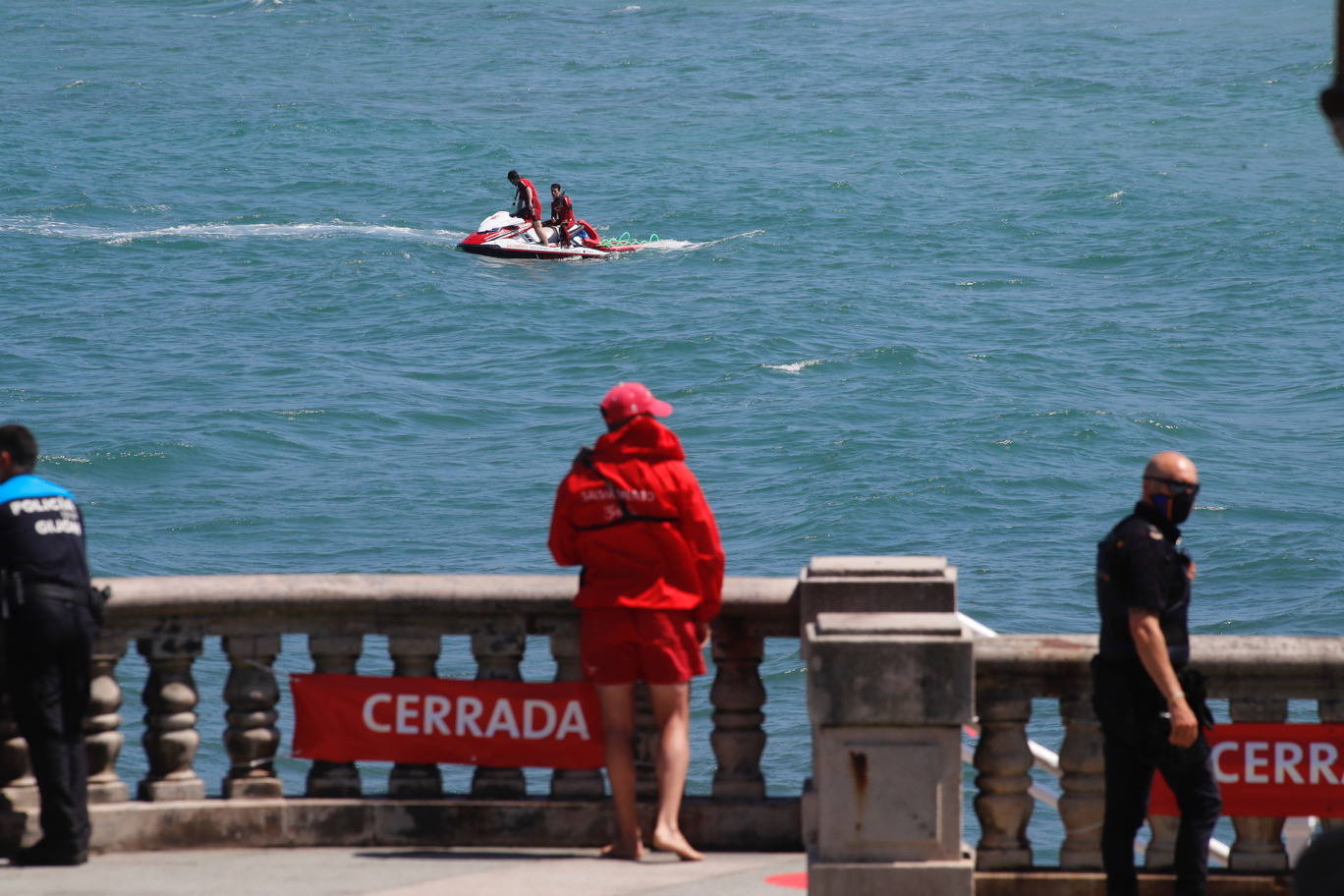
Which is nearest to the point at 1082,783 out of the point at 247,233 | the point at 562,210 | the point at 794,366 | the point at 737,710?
Answer: the point at 737,710

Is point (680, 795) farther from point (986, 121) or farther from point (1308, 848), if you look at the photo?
point (986, 121)

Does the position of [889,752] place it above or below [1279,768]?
above

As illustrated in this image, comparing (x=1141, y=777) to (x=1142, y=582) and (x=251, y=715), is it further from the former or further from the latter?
(x=251, y=715)

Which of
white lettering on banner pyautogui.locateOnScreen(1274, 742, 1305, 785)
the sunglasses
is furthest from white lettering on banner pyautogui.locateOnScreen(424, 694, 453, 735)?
white lettering on banner pyautogui.locateOnScreen(1274, 742, 1305, 785)

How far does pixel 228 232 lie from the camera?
6900 centimetres

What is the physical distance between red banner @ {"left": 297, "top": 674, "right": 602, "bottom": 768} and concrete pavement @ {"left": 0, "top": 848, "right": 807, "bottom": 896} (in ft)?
1.24

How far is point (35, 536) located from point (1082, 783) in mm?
3902

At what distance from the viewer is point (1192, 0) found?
412 ft

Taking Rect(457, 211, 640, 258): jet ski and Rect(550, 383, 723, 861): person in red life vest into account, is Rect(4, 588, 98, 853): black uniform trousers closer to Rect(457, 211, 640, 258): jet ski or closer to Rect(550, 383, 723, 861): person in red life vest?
Rect(550, 383, 723, 861): person in red life vest

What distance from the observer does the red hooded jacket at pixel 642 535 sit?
7.07 metres

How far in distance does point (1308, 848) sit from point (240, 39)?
11751 centimetres

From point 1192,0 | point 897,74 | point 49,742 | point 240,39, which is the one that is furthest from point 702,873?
point 1192,0

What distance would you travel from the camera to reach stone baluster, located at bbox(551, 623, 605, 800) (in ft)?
24.4

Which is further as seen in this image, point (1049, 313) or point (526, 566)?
point (1049, 313)
